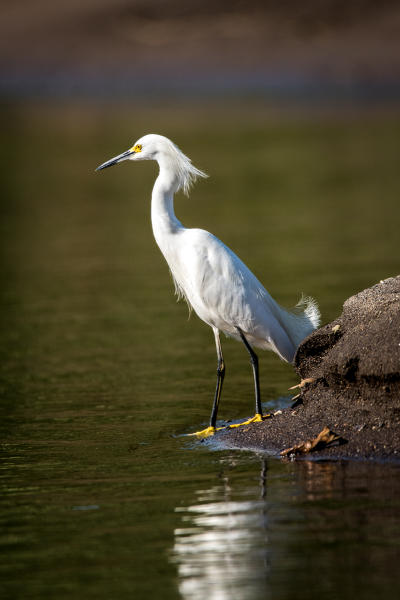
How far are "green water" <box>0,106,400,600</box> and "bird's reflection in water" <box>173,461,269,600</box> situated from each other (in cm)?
1

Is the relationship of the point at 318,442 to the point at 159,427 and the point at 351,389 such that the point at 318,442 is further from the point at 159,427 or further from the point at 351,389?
the point at 159,427

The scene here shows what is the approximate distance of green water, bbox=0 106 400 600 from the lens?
5.91m

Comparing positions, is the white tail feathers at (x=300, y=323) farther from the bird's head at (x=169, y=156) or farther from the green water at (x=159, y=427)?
the bird's head at (x=169, y=156)

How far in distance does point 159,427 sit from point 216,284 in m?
1.36

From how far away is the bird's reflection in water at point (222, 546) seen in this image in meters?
5.62

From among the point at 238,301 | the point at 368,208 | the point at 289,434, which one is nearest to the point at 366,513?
the point at 289,434

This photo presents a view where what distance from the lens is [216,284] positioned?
926 centimetres

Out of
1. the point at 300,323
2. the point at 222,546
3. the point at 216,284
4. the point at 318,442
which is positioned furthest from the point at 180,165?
the point at 222,546

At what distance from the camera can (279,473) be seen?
754cm

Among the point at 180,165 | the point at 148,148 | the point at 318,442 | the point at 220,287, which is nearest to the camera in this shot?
the point at 318,442

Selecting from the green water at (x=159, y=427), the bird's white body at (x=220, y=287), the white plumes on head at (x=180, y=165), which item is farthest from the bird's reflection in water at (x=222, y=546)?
the white plumes on head at (x=180, y=165)

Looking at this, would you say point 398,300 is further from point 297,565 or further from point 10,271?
point 10,271

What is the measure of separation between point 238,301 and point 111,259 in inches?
472

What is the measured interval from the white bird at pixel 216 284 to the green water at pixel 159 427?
85 cm
